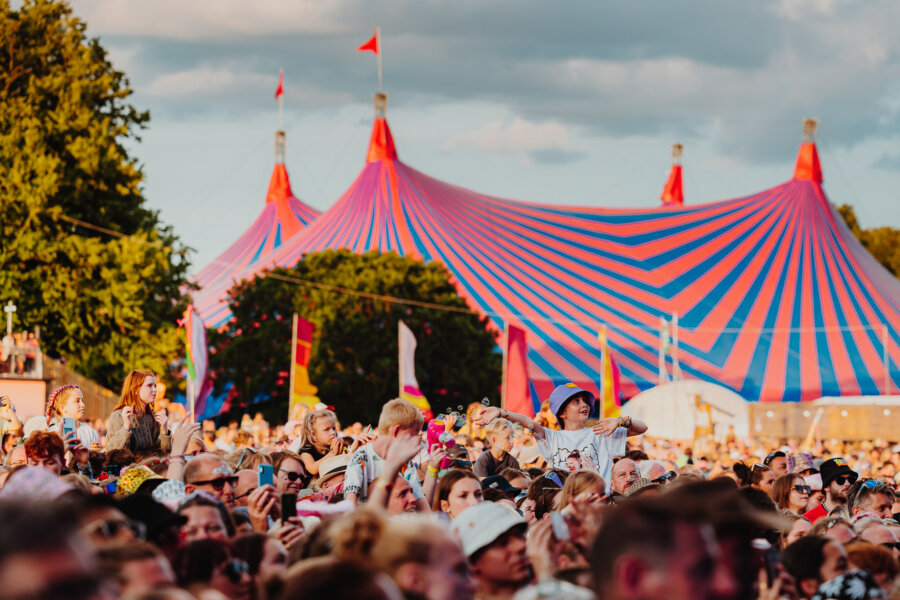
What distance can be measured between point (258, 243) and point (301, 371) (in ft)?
106

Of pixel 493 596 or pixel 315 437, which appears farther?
pixel 315 437

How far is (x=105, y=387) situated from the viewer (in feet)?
74.8

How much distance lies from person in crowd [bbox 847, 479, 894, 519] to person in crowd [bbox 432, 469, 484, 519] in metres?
2.66

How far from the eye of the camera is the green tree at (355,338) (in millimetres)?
32094

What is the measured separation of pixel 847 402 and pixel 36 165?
20.3 metres

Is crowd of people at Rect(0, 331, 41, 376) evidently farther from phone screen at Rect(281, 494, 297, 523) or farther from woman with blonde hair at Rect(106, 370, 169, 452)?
phone screen at Rect(281, 494, 297, 523)

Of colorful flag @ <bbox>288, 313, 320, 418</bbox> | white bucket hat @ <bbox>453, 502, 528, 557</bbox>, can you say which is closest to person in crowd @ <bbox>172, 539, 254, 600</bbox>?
white bucket hat @ <bbox>453, 502, 528, 557</bbox>

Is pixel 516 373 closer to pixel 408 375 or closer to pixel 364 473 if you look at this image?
pixel 408 375

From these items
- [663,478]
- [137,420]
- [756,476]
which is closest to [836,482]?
[756,476]

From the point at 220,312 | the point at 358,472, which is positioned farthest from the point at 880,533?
the point at 220,312

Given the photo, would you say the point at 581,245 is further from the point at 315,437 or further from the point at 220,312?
the point at 315,437

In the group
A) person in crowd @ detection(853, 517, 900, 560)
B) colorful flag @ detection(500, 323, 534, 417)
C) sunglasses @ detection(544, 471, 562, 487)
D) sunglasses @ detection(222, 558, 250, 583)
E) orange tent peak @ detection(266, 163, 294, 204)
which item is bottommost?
colorful flag @ detection(500, 323, 534, 417)

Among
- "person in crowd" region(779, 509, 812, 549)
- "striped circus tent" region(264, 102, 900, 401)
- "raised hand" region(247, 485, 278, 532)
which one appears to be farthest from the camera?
"striped circus tent" region(264, 102, 900, 401)

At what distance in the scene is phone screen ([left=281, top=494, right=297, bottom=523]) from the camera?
4.12 metres
